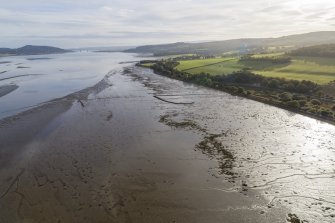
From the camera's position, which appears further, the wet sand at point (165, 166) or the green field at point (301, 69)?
the green field at point (301, 69)

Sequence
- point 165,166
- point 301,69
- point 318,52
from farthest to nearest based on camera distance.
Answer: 1. point 318,52
2. point 301,69
3. point 165,166

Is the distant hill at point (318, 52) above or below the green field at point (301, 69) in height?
above

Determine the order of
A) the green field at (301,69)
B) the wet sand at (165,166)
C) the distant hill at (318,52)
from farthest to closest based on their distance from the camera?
the distant hill at (318,52) < the green field at (301,69) < the wet sand at (165,166)

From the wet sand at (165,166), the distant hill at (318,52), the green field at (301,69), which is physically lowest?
the wet sand at (165,166)

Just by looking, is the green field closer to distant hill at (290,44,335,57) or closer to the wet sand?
distant hill at (290,44,335,57)

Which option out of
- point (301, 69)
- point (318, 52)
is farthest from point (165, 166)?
point (318, 52)

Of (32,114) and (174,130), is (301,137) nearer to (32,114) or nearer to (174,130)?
(174,130)

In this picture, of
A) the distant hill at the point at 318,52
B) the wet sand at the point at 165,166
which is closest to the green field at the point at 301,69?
the distant hill at the point at 318,52

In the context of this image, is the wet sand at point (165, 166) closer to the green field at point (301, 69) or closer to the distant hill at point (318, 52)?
the green field at point (301, 69)

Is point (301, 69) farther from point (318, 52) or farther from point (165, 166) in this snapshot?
point (165, 166)

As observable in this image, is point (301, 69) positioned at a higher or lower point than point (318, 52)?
lower
